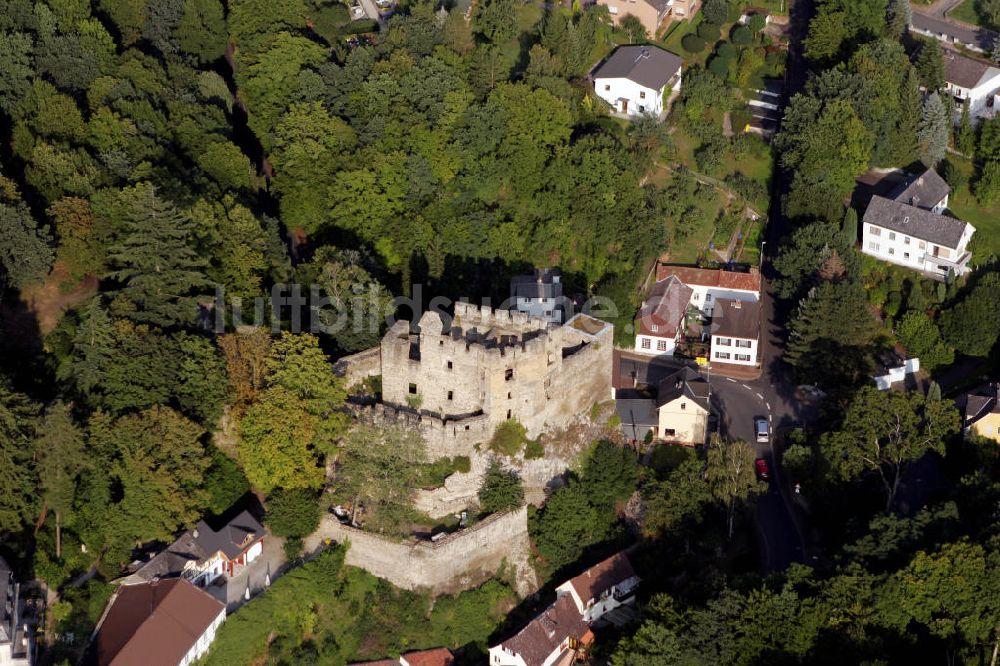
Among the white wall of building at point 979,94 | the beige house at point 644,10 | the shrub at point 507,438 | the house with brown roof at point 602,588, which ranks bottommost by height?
the house with brown roof at point 602,588

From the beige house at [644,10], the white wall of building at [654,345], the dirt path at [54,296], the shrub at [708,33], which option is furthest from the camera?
the shrub at [708,33]

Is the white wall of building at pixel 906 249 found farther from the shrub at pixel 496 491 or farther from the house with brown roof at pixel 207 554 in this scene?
the house with brown roof at pixel 207 554

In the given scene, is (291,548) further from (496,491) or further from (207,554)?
(496,491)

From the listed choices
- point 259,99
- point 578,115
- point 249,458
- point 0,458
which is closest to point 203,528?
point 249,458

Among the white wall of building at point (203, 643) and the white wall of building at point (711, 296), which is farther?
the white wall of building at point (711, 296)

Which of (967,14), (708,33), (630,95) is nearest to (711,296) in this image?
(630,95)

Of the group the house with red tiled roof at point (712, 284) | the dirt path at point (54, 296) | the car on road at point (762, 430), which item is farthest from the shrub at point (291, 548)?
the house with red tiled roof at point (712, 284)
